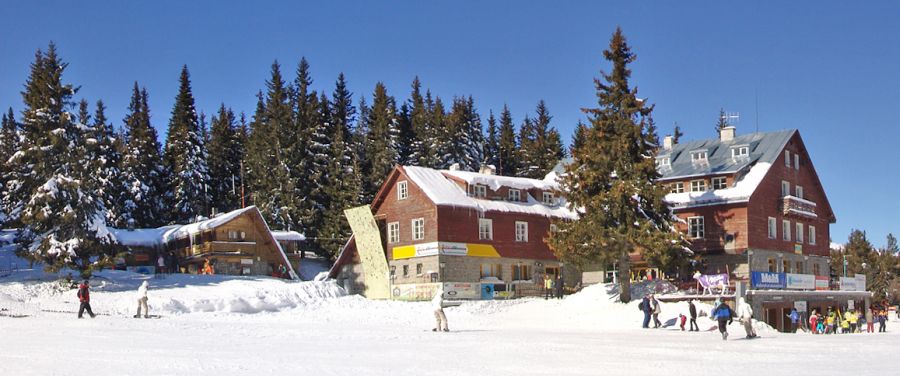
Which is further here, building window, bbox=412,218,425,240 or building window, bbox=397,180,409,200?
building window, bbox=397,180,409,200

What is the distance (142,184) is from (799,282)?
44.3 m

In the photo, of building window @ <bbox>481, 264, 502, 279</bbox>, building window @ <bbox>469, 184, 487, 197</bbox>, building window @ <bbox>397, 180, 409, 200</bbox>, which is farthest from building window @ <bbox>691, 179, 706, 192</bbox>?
building window @ <bbox>397, 180, 409, 200</bbox>

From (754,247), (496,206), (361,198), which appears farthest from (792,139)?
(361,198)

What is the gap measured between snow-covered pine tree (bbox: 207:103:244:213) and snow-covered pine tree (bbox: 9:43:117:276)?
2979 cm

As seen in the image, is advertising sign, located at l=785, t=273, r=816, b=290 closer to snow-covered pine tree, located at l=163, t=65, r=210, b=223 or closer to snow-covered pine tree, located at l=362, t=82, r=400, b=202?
snow-covered pine tree, located at l=362, t=82, r=400, b=202

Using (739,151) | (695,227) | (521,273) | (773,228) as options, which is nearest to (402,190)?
(521,273)

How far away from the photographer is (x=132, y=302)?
3803cm

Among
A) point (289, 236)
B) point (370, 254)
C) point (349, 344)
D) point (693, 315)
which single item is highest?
point (289, 236)

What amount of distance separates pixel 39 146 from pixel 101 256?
572cm

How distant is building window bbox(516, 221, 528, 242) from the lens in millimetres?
51406

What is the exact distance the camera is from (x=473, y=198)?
50.7 metres

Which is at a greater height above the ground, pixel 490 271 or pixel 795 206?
pixel 795 206

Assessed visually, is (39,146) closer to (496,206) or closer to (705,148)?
(496,206)

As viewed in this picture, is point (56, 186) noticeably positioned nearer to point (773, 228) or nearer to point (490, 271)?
point (490, 271)
